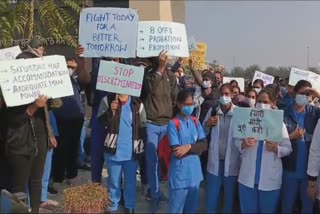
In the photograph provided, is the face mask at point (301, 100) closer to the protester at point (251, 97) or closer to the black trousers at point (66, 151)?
the protester at point (251, 97)

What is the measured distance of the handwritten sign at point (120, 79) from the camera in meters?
5.12

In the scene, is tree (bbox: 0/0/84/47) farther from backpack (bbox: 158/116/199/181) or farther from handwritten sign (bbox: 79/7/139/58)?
backpack (bbox: 158/116/199/181)

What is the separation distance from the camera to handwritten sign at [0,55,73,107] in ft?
15.0

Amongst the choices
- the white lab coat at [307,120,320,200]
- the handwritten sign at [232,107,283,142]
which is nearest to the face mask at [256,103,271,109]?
the handwritten sign at [232,107,283,142]

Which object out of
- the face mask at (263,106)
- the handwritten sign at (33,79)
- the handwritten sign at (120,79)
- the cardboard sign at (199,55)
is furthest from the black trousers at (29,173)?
the cardboard sign at (199,55)

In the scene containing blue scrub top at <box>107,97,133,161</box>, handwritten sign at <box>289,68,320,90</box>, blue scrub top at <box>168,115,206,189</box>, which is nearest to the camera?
blue scrub top at <box>168,115,206,189</box>

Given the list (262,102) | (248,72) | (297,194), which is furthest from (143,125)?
(248,72)

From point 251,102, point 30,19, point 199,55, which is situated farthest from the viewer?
point 199,55

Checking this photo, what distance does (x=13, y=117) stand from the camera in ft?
15.4

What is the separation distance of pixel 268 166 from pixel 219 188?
72 cm

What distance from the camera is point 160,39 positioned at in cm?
587

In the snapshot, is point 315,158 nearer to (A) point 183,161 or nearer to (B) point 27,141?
(A) point 183,161

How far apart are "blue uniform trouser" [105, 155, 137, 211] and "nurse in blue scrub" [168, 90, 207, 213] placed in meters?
0.69

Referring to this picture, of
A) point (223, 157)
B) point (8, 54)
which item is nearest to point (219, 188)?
point (223, 157)
